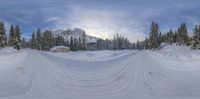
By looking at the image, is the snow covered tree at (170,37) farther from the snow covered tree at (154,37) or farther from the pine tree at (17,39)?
the pine tree at (17,39)

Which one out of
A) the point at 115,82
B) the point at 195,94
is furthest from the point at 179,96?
the point at 115,82

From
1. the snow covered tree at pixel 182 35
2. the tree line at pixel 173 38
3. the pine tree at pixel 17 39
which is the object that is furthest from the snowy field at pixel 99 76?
the snow covered tree at pixel 182 35

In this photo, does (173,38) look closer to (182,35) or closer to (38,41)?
(182,35)

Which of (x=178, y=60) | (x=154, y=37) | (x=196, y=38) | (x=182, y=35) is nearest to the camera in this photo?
(x=178, y=60)

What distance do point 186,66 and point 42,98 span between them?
21.1 ft

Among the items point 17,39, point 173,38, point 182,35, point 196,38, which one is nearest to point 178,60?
point 196,38

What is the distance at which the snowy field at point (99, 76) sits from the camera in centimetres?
1255

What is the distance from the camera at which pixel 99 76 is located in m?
13.7

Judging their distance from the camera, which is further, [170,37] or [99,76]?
[170,37]

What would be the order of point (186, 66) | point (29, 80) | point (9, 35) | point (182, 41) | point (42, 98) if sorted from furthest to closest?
point (182, 41), point (9, 35), point (186, 66), point (29, 80), point (42, 98)

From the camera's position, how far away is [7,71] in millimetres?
13656

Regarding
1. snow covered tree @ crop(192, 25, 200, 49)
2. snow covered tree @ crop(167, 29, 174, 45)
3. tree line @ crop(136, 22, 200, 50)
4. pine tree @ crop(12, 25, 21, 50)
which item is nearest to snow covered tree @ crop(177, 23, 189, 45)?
tree line @ crop(136, 22, 200, 50)

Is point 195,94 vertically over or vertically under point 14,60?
under

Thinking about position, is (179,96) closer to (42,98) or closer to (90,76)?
(90,76)
